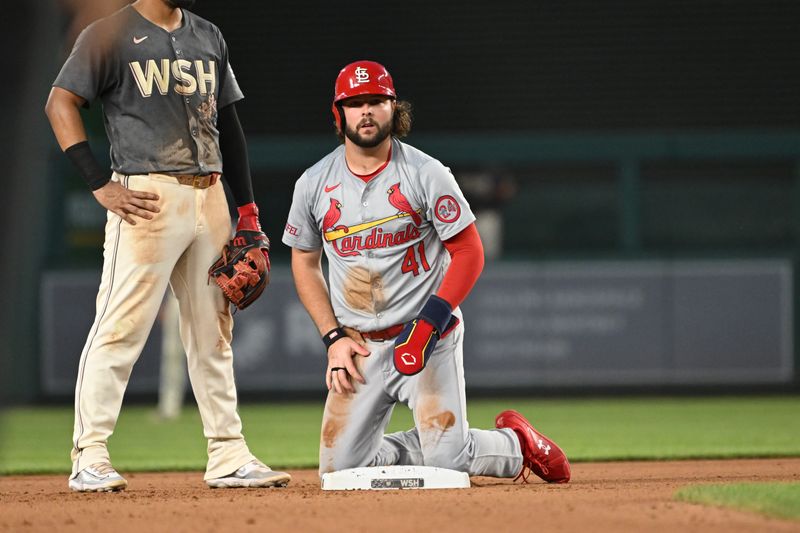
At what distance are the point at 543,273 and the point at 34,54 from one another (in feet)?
36.5

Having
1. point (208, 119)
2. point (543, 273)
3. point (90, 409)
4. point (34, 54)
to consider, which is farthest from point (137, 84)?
point (543, 273)

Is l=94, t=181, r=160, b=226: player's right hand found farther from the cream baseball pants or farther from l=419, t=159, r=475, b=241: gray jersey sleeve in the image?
l=419, t=159, r=475, b=241: gray jersey sleeve

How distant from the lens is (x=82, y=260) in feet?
48.5

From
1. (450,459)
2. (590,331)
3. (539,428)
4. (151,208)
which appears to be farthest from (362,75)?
(590,331)

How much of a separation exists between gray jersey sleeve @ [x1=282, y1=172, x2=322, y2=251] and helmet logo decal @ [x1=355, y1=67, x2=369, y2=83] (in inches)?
20.2

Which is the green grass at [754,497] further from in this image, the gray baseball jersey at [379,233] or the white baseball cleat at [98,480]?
the white baseball cleat at [98,480]

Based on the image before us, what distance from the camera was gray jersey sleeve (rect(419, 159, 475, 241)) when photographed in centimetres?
564

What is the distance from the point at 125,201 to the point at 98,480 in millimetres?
1130

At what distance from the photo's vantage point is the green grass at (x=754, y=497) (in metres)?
4.57

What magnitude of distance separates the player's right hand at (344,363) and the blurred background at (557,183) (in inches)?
308

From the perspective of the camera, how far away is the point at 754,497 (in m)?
4.89

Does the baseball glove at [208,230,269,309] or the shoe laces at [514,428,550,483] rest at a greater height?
the baseball glove at [208,230,269,309]

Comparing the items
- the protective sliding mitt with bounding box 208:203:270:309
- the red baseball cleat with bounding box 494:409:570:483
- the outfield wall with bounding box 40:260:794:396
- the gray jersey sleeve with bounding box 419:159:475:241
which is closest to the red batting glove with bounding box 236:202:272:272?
the protective sliding mitt with bounding box 208:203:270:309

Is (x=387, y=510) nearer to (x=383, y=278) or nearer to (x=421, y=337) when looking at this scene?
(x=421, y=337)
